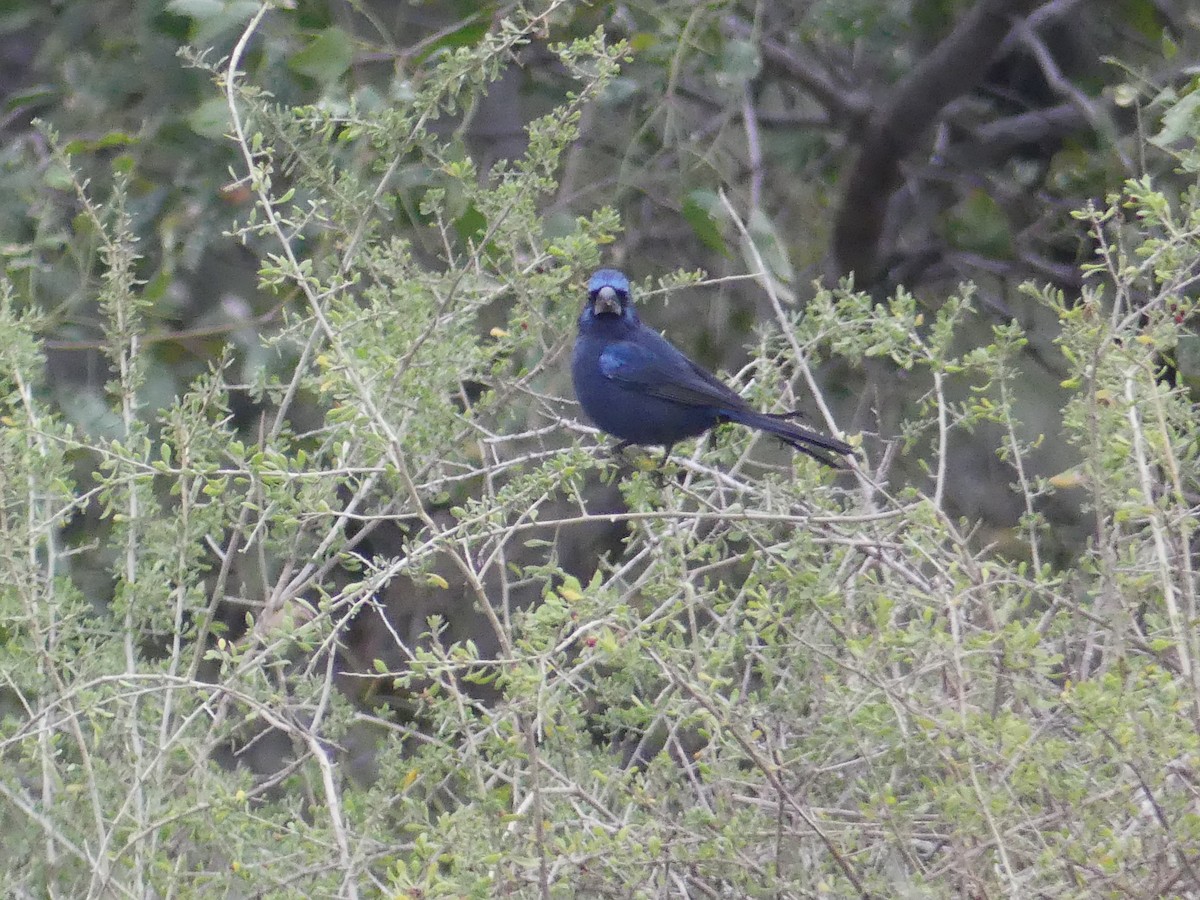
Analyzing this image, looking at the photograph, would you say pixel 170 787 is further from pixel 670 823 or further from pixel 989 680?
pixel 989 680

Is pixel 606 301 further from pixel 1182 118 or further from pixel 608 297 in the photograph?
pixel 1182 118

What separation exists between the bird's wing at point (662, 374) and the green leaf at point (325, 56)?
1.00 meters

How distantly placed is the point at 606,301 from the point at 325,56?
3.19 feet

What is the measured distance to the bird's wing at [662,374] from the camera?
3863 mm

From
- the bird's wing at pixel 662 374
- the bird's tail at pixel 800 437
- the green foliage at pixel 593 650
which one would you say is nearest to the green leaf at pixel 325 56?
the green foliage at pixel 593 650

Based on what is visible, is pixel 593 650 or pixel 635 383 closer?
pixel 593 650

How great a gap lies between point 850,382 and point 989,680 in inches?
121

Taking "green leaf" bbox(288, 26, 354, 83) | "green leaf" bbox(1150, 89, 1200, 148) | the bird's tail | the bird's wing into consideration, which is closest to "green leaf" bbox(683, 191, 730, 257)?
the bird's wing

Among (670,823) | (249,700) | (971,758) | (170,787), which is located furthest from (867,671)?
(170,787)

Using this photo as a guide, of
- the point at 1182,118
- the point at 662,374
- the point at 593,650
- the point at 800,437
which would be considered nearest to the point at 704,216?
the point at 662,374

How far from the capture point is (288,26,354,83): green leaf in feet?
12.4

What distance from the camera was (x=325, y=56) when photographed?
3.80 metres

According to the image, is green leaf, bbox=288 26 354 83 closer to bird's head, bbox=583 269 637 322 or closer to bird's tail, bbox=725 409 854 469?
bird's head, bbox=583 269 637 322

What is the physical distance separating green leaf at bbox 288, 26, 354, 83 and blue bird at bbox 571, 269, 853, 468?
0.85 metres
